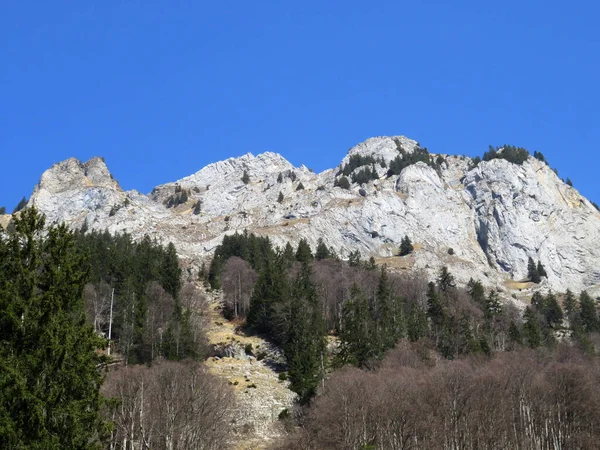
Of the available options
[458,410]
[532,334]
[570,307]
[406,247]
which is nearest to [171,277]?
[458,410]

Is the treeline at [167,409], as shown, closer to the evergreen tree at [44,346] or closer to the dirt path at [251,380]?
the dirt path at [251,380]

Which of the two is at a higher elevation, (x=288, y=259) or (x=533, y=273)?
(x=533, y=273)

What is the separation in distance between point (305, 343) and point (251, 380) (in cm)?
738

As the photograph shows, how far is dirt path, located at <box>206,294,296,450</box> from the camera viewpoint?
60.0 m

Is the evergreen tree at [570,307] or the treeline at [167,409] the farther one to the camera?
the evergreen tree at [570,307]

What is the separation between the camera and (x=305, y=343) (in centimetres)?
7181

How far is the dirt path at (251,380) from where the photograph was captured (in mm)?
59969

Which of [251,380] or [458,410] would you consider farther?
[251,380]

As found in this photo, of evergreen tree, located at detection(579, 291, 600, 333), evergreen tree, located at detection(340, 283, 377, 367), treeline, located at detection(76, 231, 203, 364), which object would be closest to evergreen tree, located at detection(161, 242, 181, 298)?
treeline, located at detection(76, 231, 203, 364)

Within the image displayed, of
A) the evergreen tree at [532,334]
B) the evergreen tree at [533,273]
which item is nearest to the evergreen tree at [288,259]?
the evergreen tree at [532,334]

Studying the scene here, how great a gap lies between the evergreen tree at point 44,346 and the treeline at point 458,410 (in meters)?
31.8

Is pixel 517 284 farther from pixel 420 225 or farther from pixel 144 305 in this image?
pixel 144 305

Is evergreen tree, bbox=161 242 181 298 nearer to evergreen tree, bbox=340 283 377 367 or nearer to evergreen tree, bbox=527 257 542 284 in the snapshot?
evergreen tree, bbox=340 283 377 367

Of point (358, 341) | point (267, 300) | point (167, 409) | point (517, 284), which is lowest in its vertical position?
point (167, 409)
